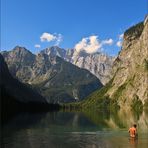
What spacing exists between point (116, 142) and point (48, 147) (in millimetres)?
15421

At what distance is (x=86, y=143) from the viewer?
250 ft

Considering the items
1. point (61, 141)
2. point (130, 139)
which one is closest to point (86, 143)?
point (61, 141)

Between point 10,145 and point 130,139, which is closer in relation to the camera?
point 10,145

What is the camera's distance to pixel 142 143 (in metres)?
74.9

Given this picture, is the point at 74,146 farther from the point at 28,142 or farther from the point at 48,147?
the point at 28,142

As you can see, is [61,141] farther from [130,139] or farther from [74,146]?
[130,139]

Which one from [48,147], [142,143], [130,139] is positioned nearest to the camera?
[48,147]

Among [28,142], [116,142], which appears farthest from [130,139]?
[28,142]

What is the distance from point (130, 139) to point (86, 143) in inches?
432

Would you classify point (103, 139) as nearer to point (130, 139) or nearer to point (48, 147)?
point (130, 139)

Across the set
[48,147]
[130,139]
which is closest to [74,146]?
[48,147]

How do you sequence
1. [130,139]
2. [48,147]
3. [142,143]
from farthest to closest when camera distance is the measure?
[130,139], [142,143], [48,147]

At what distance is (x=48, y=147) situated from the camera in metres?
69.9

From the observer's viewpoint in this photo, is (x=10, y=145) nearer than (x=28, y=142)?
Yes
